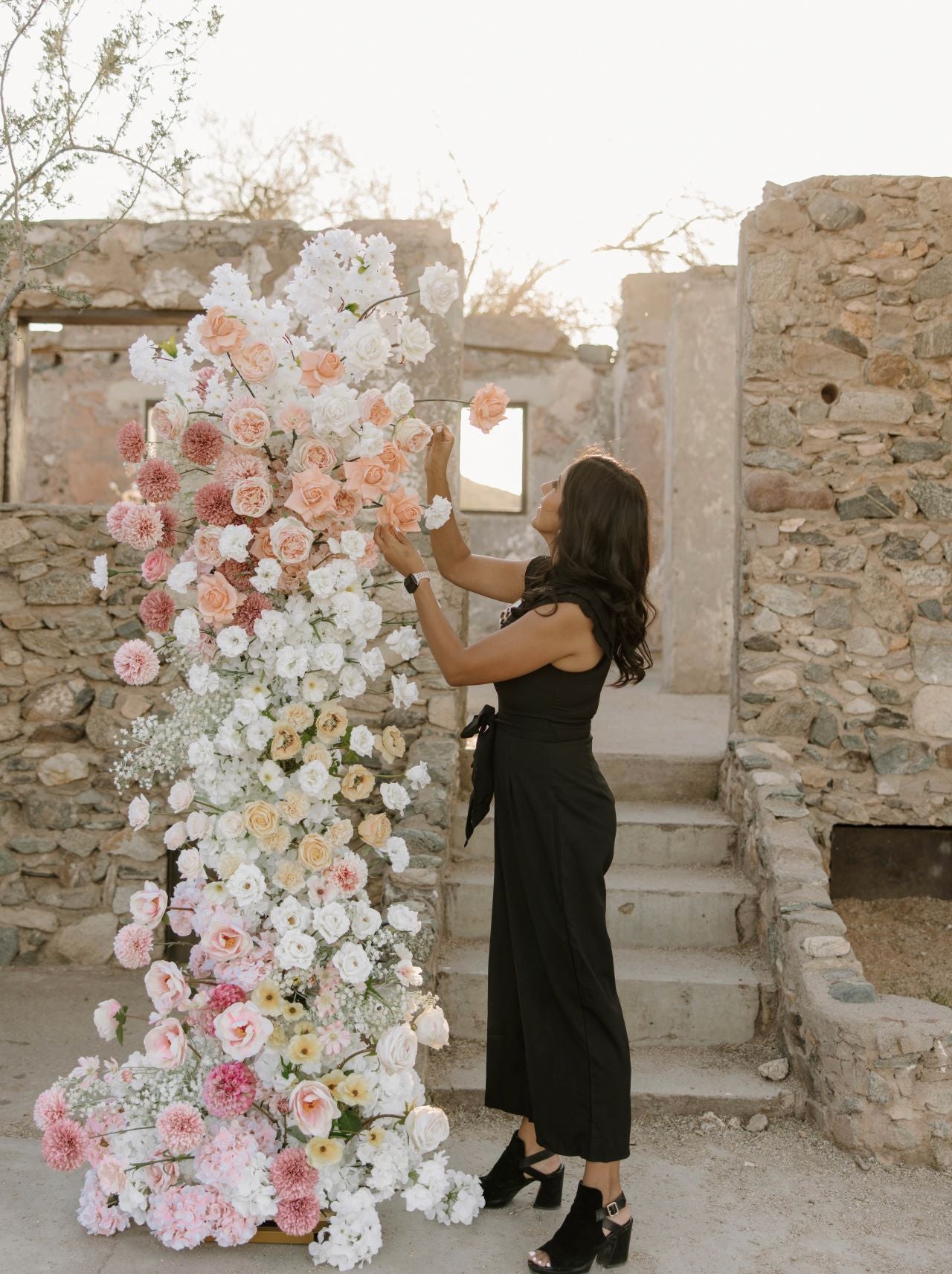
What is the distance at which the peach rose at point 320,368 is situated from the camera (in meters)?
2.85

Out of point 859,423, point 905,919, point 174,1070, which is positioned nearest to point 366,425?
point 174,1070

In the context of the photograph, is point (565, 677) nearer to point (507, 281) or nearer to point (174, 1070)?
point (174, 1070)

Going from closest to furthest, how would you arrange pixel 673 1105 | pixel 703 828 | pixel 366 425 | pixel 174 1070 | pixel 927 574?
pixel 366 425 < pixel 174 1070 < pixel 673 1105 < pixel 703 828 < pixel 927 574

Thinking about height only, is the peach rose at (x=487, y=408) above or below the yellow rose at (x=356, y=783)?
above

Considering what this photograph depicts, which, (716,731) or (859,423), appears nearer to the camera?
(859,423)

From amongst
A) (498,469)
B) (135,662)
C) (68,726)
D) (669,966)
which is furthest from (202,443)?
(498,469)

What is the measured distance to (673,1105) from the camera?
3.96 metres

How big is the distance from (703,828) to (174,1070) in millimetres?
2637

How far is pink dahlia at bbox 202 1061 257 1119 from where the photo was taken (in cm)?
291

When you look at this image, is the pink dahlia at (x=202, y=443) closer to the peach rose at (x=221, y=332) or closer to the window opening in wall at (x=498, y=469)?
the peach rose at (x=221, y=332)

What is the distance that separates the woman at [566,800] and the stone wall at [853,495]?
2.55 m

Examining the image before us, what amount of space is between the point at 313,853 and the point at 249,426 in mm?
991

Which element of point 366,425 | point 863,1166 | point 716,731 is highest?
point 366,425

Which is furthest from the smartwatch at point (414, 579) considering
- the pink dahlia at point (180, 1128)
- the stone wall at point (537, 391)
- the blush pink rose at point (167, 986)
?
the stone wall at point (537, 391)
